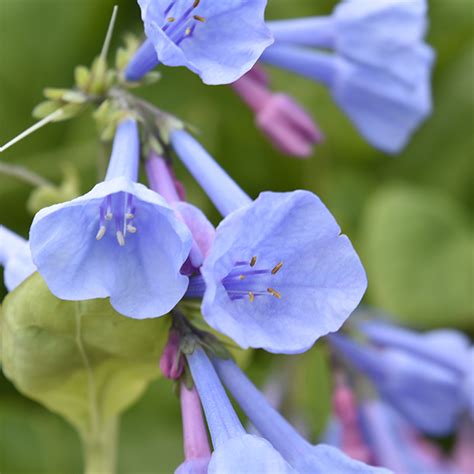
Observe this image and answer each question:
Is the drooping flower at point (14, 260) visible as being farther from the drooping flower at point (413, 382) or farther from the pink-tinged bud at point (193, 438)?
the drooping flower at point (413, 382)

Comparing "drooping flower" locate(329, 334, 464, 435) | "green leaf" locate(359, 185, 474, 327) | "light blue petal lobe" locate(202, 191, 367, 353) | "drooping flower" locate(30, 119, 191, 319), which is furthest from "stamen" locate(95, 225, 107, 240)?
"green leaf" locate(359, 185, 474, 327)

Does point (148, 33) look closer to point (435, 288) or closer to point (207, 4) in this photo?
point (207, 4)

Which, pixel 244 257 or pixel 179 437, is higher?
pixel 244 257

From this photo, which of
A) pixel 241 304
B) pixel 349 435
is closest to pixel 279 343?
pixel 241 304

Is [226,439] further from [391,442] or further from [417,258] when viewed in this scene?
[417,258]

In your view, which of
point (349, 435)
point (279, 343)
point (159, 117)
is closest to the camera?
point (279, 343)

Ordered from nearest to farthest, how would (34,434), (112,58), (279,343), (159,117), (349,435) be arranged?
(279,343) → (159,117) → (349,435) → (34,434) → (112,58)
